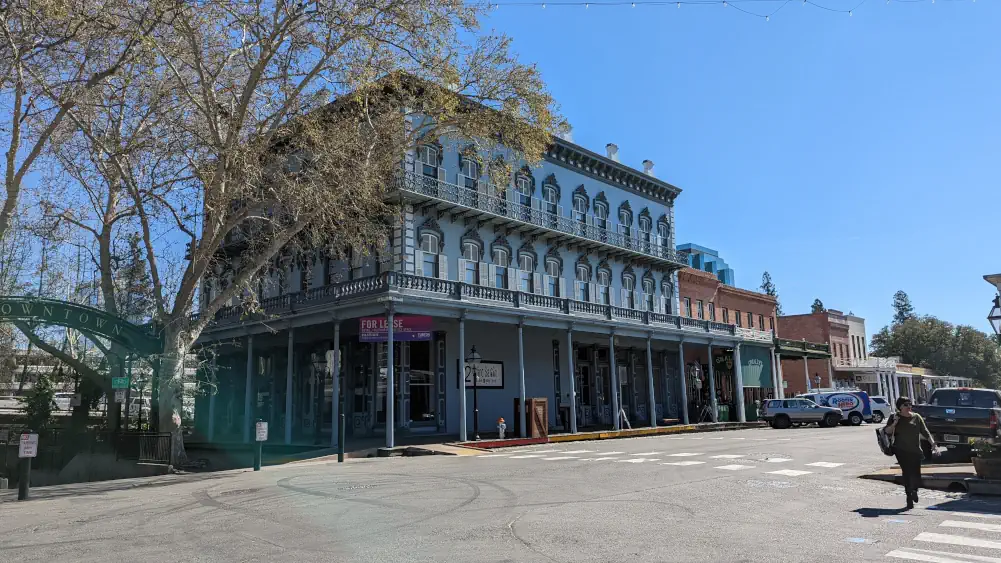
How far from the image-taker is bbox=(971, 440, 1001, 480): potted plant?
1119 cm

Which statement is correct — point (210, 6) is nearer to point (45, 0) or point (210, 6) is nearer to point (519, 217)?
point (45, 0)

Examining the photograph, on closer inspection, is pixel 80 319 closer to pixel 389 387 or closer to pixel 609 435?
pixel 389 387

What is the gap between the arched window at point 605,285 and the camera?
116 feet

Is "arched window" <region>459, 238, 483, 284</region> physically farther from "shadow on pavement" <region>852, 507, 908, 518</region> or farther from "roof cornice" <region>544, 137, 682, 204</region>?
"shadow on pavement" <region>852, 507, 908, 518</region>

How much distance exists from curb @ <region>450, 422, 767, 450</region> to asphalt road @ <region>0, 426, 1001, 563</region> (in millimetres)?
7895

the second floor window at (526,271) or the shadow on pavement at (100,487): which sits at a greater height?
the second floor window at (526,271)

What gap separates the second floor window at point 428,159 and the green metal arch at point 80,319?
1147 cm

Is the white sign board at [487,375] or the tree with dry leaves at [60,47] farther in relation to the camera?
the white sign board at [487,375]

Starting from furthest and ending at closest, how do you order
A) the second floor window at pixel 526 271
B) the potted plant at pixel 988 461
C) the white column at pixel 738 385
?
the white column at pixel 738 385 → the second floor window at pixel 526 271 → the potted plant at pixel 988 461

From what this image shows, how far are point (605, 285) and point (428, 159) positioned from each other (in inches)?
499

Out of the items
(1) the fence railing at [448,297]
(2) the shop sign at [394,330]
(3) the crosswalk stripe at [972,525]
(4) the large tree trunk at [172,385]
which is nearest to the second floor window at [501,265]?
(1) the fence railing at [448,297]

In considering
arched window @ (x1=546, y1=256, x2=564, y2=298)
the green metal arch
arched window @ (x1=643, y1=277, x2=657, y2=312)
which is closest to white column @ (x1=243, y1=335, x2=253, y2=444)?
the green metal arch

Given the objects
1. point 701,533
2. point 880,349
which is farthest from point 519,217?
point 880,349

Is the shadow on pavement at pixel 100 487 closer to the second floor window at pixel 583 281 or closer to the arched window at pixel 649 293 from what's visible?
the second floor window at pixel 583 281
